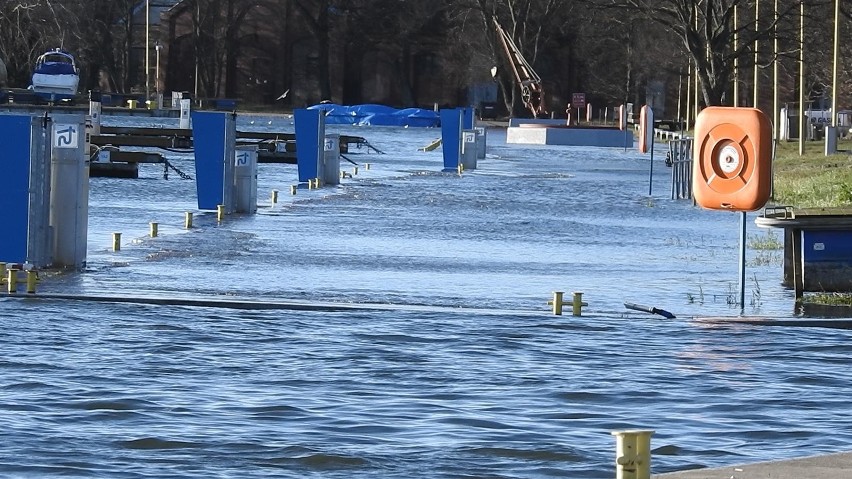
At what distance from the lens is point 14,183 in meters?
17.0

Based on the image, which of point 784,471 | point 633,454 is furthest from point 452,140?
point 633,454

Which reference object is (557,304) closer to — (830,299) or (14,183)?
(830,299)

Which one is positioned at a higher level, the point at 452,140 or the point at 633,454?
the point at 452,140

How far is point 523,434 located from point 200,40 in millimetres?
94862

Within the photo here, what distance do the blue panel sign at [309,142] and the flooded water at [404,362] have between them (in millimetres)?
12773

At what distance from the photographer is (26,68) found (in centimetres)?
10256

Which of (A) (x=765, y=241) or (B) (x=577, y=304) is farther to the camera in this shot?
(A) (x=765, y=241)

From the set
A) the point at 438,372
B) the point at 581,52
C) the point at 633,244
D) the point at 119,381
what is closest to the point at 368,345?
the point at 438,372

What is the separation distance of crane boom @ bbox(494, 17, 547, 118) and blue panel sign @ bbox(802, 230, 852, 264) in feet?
210

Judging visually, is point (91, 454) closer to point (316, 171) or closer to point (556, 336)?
point (556, 336)

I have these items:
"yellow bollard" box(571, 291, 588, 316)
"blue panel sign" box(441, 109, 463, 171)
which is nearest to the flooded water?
"yellow bollard" box(571, 291, 588, 316)

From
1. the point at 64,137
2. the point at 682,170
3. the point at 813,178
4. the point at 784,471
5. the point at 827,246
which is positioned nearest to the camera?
the point at 784,471

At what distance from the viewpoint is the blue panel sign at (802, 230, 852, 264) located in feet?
52.6

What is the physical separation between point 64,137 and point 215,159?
932 centimetres
